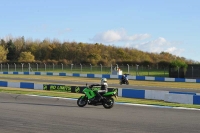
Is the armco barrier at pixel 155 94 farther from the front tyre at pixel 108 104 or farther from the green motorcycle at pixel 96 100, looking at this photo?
the front tyre at pixel 108 104

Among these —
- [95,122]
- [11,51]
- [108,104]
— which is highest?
[11,51]

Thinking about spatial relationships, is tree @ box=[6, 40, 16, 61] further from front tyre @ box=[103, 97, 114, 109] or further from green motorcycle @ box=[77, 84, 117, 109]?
front tyre @ box=[103, 97, 114, 109]

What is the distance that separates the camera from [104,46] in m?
116

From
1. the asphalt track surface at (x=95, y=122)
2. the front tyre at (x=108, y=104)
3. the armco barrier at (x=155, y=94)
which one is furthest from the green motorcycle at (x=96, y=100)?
the armco barrier at (x=155, y=94)

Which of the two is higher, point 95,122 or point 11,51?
point 11,51

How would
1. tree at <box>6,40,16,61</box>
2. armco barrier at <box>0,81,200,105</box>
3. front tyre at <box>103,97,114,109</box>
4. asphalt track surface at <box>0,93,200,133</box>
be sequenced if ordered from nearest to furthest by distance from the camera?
1. asphalt track surface at <box>0,93,200,133</box>
2. front tyre at <box>103,97,114,109</box>
3. armco barrier at <box>0,81,200,105</box>
4. tree at <box>6,40,16,61</box>

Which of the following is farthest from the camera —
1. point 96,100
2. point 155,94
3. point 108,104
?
point 155,94

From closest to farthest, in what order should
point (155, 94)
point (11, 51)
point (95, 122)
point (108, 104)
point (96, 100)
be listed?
point (95, 122) < point (108, 104) < point (96, 100) < point (155, 94) < point (11, 51)

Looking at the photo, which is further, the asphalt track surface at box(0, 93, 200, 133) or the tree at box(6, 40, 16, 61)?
the tree at box(6, 40, 16, 61)

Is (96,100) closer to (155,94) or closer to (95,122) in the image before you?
(95,122)

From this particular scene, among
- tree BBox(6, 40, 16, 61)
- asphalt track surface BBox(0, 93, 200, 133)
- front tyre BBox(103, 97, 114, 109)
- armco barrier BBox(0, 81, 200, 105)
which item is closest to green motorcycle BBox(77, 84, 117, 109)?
front tyre BBox(103, 97, 114, 109)

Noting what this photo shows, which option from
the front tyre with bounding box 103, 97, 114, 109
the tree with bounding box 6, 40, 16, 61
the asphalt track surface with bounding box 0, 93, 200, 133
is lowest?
the asphalt track surface with bounding box 0, 93, 200, 133

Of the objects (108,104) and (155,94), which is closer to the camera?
(108,104)

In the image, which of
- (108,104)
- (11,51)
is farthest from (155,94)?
(11,51)
